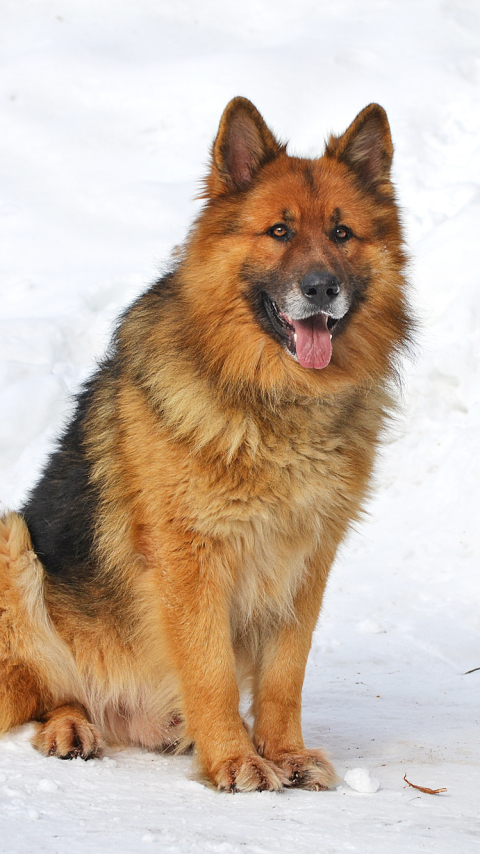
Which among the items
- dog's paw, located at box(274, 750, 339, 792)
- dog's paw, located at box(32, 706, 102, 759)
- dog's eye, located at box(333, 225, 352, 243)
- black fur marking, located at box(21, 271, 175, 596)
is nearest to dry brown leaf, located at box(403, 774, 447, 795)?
dog's paw, located at box(274, 750, 339, 792)

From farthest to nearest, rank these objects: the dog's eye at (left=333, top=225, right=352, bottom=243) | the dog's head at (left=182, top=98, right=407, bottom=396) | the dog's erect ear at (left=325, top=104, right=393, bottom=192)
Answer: the dog's erect ear at (left=325, top=104, right=393, bottom=192) < the dog's eye at (left=333, top=225, right=352, bottom=243) < the dog's head at (left=182, top=98, right=407, bottom=396)

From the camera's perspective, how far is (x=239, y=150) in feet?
12.3

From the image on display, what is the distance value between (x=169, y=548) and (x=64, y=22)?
12671 mm

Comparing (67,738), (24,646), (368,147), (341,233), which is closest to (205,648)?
(67,738)

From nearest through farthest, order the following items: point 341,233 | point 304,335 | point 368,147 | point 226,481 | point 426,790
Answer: point 426,790, point 226,481, point 304,335, point 341,233, point 368,147

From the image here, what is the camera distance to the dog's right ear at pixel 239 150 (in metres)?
3.68

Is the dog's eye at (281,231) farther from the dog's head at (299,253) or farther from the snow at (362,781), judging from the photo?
the snow at (362,781)

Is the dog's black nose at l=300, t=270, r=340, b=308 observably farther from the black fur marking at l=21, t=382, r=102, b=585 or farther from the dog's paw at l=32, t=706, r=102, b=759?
the dog's paw at l=32, t=706, r=102, b=759

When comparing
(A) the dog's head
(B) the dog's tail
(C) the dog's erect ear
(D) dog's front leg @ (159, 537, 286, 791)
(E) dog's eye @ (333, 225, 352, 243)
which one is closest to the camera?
(D) dog's front leg @ (159, 537, 286, 791)

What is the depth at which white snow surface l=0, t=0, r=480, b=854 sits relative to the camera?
2959mm

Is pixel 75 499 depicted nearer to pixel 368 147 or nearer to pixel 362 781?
pixel 362 781

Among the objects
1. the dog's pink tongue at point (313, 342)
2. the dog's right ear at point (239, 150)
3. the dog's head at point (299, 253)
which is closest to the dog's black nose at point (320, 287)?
the dog's head at point (299, 253)

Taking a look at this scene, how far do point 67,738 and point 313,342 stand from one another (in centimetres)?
186

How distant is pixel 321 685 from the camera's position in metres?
5.13
